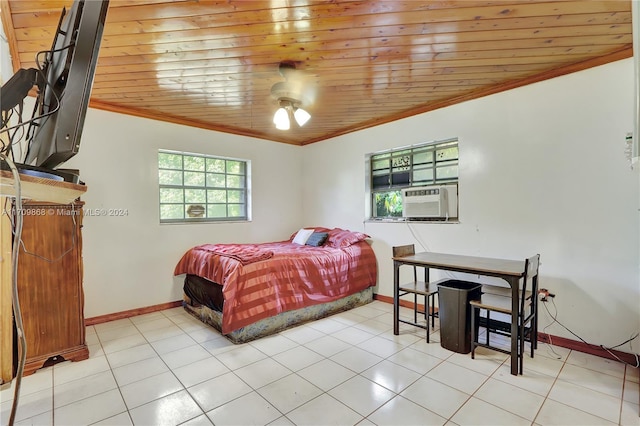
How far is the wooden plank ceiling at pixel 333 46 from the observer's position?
191 cm

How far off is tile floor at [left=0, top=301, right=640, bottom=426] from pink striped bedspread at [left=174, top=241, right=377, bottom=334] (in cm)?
33

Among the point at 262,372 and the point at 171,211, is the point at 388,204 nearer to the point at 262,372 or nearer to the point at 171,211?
the point at 262,372

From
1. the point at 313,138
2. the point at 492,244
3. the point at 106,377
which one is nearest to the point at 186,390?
the point at 106,377

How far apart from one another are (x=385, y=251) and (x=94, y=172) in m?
3.58

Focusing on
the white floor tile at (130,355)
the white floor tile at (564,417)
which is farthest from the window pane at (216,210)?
the white floor tile at (564,417)

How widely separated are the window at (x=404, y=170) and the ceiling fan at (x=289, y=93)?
63.9 inches

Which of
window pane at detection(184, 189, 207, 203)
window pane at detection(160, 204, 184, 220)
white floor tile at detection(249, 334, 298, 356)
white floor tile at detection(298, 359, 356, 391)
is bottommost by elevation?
white floor tile at detection(298, 359, 356, 391)

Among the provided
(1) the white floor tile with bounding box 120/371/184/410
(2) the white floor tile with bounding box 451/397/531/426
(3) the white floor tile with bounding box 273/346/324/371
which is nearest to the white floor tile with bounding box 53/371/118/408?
(1) the white floor tile with bounding box 120/371/184/410

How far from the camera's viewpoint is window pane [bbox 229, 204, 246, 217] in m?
4.61

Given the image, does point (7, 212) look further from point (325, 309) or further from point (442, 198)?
point (442, 198)

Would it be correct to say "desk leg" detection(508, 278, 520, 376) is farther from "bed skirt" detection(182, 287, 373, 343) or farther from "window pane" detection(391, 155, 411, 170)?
"window pane" detection(391, 155, 411, 170)

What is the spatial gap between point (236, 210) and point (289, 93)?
7.81ft

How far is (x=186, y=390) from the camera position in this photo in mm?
2104

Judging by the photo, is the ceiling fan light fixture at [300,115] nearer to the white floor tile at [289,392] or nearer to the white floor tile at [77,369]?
the white floor tile at [289,392]
